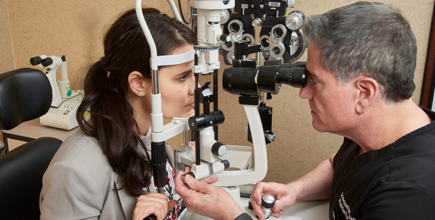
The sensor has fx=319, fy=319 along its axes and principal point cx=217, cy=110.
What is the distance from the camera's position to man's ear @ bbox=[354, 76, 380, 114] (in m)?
0.86

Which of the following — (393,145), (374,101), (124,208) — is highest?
(374,101)

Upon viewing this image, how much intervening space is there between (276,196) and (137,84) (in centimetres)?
65

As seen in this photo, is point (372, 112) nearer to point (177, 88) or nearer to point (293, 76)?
point (293, 76)

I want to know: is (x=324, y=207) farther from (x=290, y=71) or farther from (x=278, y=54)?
(x=278, y=54)

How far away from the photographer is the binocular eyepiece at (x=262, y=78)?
90cm

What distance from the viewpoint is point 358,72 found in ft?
2.83

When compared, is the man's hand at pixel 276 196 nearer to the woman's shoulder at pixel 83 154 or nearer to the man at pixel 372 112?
the man at pixel 372 112

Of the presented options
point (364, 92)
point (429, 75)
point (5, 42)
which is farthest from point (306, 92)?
point (5, 42)

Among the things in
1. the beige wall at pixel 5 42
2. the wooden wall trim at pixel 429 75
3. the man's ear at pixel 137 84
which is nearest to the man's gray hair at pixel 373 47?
the man's ear at pixel 137 84

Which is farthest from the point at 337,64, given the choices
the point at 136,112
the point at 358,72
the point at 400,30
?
the point at 136,112

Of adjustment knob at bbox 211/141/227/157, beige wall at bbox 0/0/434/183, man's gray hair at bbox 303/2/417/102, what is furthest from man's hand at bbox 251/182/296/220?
beige wall at bbox 0/0/434/183

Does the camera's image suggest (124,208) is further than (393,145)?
Yes

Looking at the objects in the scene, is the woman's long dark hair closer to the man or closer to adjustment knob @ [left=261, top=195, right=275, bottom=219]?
the man

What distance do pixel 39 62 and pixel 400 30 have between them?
6.33 ft
